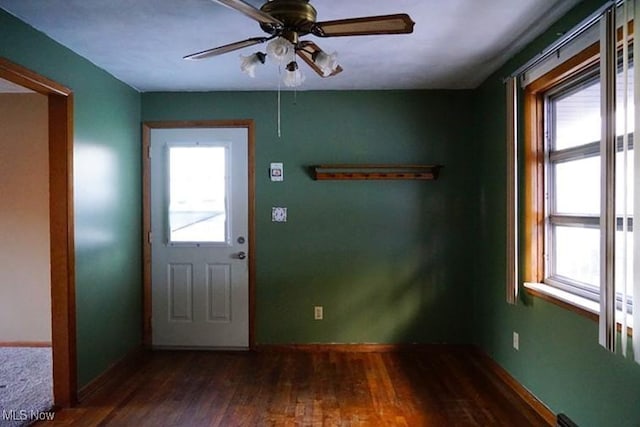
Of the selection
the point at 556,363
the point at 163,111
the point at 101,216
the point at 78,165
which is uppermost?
the point at 163,111

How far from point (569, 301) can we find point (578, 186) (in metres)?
0.66

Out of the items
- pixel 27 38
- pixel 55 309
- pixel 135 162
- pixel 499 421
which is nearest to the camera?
pixel 27 38

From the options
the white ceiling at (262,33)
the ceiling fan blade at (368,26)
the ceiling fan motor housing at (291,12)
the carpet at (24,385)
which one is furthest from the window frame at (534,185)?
the carpet at (24,385)

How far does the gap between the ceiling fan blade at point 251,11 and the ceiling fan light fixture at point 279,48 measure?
0.07m

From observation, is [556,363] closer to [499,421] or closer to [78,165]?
[499,421]

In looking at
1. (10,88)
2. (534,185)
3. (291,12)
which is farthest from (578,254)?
(10,88)

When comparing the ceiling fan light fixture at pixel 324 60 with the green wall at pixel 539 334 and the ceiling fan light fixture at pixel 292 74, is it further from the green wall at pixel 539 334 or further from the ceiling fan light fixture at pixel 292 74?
the green wall at pixel 539 334

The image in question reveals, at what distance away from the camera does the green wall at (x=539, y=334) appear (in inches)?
72.6

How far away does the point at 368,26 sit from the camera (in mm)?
1571

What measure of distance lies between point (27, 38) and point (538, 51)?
9.92ft

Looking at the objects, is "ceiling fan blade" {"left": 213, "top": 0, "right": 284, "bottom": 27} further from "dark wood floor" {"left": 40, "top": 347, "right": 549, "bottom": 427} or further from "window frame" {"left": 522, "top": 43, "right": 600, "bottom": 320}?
"dark wood floor" {"left": 40, "top": 347, "right": 549, "bottom": 427}

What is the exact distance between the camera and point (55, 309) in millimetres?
2508

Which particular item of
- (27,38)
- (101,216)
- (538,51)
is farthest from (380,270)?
(27,38)

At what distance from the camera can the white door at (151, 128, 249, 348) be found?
351 cm
